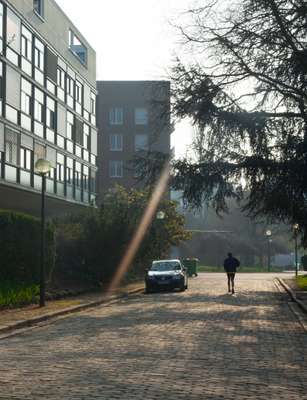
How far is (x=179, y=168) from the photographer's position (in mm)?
26844

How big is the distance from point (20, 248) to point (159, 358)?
12.2m

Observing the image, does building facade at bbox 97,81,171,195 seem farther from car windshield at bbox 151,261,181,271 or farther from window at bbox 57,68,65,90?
car windshield at bbox 151,261,181,271

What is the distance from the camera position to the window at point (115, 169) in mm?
79275

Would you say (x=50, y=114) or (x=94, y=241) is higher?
(x=50, y=114)

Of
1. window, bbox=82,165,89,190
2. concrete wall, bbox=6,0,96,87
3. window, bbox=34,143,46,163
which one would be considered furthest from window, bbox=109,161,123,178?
window, bbox=34,143,46,163

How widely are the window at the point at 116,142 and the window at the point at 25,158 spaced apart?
42.3 meters

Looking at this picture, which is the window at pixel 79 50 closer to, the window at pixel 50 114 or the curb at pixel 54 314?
the window at pixel 50 114

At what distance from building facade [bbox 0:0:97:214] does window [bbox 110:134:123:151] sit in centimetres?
2597

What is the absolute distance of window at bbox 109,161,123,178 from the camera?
7928 cm

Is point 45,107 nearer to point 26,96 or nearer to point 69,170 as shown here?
point 26,96

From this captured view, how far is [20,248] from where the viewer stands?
2228 cm

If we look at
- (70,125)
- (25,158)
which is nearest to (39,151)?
(25,158)

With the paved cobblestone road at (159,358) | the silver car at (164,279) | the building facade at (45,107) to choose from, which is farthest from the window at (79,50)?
the paved cobblestone road at (159,358)

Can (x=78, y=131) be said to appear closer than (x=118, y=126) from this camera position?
Yes
